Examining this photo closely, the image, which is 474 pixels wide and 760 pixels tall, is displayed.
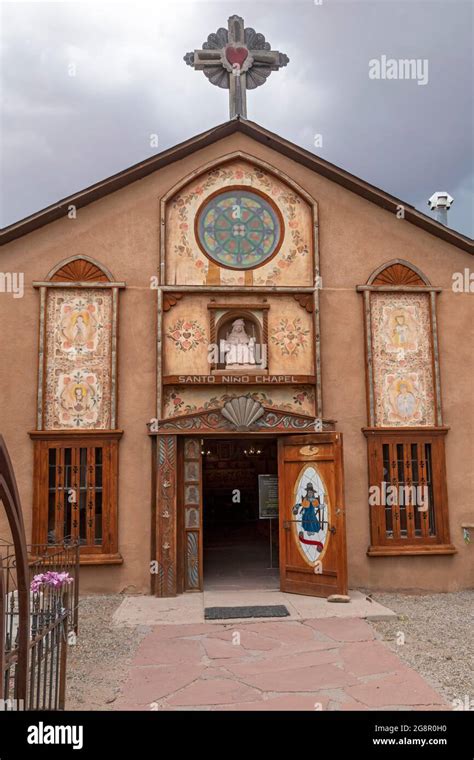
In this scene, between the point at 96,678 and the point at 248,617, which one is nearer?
the point at 96,678

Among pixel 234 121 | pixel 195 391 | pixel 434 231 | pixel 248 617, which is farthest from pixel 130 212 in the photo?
pixel 248 617

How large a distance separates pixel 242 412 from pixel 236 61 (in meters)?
6.75

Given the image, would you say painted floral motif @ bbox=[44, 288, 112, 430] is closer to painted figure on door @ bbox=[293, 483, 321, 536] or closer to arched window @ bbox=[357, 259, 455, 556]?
painted figure on door @ bbox=[293, 483, 321, 536]

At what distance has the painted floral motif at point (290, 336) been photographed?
10.6m

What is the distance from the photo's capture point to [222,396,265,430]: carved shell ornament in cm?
1016

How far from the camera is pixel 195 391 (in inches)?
408

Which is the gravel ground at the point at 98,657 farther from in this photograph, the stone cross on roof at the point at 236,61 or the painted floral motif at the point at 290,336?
the stone cross on roof at the point at 236,61

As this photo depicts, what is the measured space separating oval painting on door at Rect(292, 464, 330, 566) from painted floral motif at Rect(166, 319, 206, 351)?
9.28 ft

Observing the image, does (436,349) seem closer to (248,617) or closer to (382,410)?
(382,410)

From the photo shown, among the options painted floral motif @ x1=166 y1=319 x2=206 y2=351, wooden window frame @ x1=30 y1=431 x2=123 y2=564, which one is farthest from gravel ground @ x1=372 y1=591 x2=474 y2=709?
painted floral motif @ x1=166 y1=319 x2=206 y2=351

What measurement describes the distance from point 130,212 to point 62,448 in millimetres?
4260

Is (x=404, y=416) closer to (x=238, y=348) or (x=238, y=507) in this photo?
(x=238, y=348)

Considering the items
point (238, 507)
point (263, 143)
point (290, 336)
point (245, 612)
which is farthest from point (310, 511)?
point (238, 507)

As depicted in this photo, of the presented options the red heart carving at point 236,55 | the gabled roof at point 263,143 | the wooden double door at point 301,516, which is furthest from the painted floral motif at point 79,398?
the red heart carving at point 236,55
